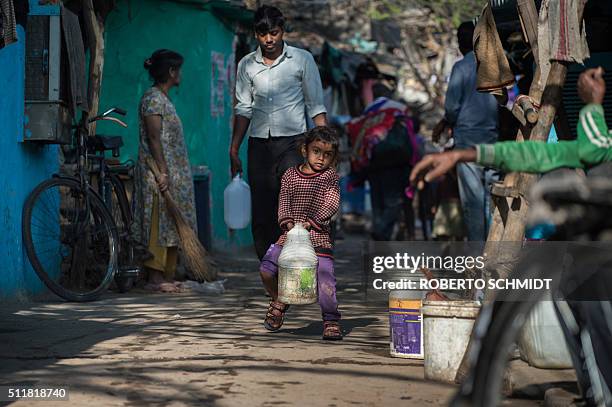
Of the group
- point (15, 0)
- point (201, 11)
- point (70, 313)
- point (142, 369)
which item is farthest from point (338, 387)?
point (201, 11)

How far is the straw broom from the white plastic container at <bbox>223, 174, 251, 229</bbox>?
37cm

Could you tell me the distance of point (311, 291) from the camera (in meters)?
6.61

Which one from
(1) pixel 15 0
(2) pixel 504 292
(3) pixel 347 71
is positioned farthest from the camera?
(3) pixel 347 71

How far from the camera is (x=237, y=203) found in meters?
9.85

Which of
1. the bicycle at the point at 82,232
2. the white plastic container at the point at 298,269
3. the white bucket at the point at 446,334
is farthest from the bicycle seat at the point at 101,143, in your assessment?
the white bucket at the point at 446,334

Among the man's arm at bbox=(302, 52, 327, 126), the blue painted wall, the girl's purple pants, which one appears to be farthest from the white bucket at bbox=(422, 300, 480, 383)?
the blue painted wall

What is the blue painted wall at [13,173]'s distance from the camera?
8.31 metres

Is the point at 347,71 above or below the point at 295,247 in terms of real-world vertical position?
above

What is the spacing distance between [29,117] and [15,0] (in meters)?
0.93

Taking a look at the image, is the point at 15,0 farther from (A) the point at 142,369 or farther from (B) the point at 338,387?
(B) the point at 338,387

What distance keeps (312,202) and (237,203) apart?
304 cm

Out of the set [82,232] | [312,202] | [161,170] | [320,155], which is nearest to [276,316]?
[312,202]

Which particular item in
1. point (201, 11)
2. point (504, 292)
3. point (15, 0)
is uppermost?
point (201, 11)

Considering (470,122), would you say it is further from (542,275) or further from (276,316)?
(542,275)
